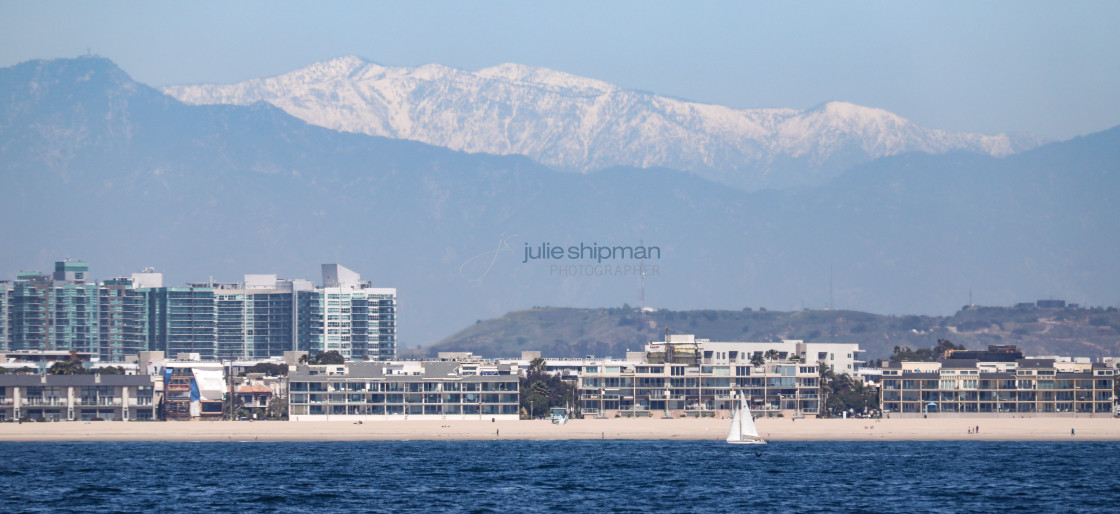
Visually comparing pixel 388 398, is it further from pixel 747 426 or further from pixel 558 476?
pixel 558 476

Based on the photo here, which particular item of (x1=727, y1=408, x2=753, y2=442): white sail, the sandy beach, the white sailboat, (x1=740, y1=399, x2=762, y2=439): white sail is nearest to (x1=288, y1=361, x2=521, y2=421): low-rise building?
the sandy beach

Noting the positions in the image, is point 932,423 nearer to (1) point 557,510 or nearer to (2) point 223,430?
(2) point 223,430

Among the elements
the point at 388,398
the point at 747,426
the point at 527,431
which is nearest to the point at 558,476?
the point at 747,426

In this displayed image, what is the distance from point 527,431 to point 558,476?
166 feet

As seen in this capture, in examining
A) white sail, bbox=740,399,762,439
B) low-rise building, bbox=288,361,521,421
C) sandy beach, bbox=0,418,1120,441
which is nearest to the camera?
white sail, bbox=740,399,762,439

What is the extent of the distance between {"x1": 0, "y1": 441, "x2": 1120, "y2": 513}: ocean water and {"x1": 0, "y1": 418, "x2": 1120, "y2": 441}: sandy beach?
3.79 meters

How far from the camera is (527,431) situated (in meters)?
186

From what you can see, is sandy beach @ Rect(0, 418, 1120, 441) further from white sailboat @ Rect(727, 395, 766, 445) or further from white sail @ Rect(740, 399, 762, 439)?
white sail @ Rect(740, 399, 762, 439)

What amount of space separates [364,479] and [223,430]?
204ft

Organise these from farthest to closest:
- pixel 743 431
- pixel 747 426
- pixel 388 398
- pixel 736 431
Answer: pixel 388 398
pixel 747 426
pixel 743 431
pixel 736 431

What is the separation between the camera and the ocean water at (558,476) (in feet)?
374

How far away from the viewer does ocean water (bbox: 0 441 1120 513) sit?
113875 mm

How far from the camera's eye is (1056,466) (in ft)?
477

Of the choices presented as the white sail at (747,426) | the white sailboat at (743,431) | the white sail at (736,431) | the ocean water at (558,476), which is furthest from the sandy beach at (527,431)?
the white sail at (736,431)
